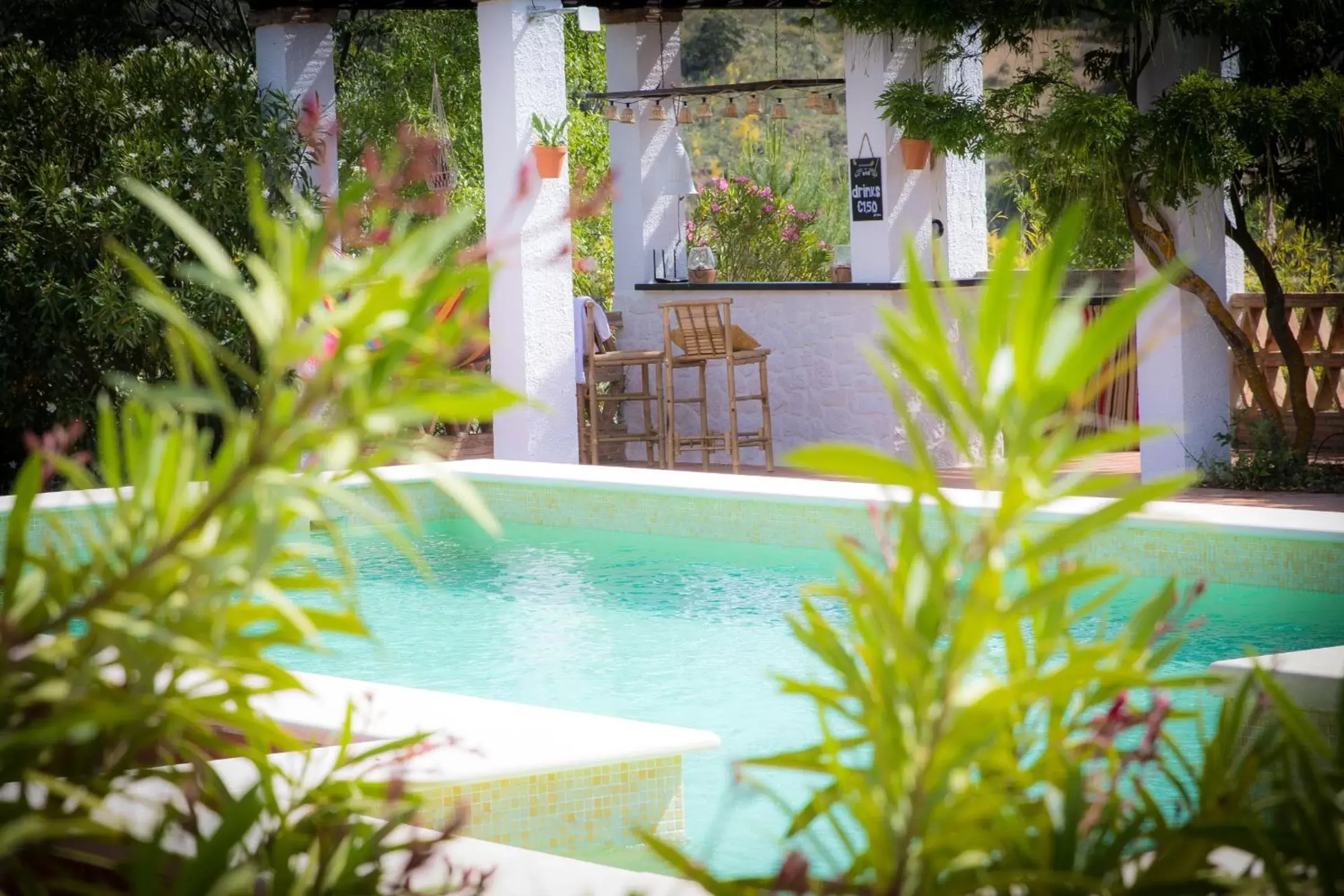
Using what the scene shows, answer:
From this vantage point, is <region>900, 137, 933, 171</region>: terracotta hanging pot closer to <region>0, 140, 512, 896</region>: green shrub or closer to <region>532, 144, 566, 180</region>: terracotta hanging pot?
<region>532, 144, 566, 180</region>: terracotta hanging pot

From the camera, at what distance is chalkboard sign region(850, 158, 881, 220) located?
9.36 meters

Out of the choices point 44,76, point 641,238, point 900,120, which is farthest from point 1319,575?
point 44,76

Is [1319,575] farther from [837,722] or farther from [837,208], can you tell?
[837,208]

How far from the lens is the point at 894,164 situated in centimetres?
938

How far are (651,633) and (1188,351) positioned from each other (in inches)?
166

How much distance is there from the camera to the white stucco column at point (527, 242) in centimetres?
875

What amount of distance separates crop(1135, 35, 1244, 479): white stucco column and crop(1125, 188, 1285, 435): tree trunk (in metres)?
0.09

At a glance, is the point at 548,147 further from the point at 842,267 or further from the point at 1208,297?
the point at 1208,297

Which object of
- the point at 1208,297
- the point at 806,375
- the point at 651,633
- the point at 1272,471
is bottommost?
the point at 651,633

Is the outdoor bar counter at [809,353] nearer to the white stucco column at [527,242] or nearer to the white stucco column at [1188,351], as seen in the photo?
the white stucco column at [1188,351]

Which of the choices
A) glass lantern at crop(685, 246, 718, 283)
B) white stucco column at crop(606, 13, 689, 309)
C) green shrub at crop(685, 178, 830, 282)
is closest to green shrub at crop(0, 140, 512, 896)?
white stucco column at crop(606, 13, 689, 309)

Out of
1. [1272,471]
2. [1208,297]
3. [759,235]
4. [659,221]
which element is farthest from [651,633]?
[759,235]

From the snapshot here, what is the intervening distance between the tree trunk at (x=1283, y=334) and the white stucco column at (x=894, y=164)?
60.1 inches

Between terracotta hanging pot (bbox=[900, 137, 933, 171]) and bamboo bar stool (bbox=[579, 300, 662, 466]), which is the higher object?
terracotta hanging pot (bbox=[900, 137, 933, 171])
